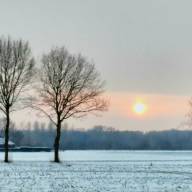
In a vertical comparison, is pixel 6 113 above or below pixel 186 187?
above

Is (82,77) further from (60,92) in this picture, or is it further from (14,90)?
(14,90)

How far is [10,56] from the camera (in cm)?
6494

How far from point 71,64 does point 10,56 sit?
280 inches

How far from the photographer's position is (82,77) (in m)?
68.5

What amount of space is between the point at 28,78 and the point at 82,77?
628cm

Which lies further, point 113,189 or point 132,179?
point 132,179

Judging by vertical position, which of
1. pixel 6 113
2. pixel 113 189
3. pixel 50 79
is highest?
pixel 50 79

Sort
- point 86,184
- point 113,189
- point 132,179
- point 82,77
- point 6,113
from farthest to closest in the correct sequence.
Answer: point 82,77, point 6,113, point 132,179, point 86,184, point 113,189

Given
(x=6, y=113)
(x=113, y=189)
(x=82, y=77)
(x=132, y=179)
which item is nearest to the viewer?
(x=113, y=189)

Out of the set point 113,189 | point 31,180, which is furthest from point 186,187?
point 31,180

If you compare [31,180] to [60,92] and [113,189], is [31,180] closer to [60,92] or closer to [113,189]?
[113,189]

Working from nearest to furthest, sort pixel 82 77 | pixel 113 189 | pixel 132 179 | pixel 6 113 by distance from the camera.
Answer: pixel 113 189
pixel 132 179
pixel 6 113
pixel 82 77

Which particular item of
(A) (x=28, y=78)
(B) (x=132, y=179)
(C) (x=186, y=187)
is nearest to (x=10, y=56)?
(A) (x=28, y=78)

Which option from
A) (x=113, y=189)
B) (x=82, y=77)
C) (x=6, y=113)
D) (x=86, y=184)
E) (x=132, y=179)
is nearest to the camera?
(x=113, y=189)
